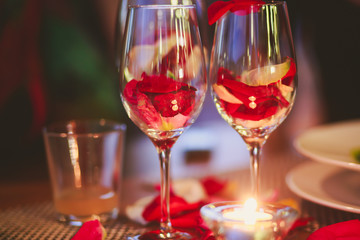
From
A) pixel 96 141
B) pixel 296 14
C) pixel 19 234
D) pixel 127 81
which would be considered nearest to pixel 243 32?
pixel 127 81

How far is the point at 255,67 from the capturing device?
535 millimetres

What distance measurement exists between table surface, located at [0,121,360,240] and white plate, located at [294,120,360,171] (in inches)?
3.3

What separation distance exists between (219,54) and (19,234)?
0.34 meters

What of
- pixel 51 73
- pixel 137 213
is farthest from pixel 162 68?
pixel 51 73

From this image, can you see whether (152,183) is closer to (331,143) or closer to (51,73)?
(331,143)

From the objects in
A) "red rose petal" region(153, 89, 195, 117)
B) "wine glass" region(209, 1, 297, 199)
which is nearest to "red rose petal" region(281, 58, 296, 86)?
"wine glass" region(209, 1, 297, 199)

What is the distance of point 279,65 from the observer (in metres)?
0.54

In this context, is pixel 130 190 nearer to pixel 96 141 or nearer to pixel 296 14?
pixel 96 141

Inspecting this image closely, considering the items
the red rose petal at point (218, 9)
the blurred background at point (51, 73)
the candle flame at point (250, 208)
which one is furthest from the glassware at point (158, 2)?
the blurred background at point (51, 73)

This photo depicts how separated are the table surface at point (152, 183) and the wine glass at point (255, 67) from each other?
0.52 ft

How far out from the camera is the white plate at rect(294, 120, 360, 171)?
2.09 feet

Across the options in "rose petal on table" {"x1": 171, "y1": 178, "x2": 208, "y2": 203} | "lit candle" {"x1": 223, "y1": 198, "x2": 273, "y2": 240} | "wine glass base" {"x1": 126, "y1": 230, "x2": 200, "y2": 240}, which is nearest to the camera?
"lit candle" {"x1": 223, "y1": 198, "x2": 273, "y2": 240}

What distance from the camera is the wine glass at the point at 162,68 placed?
0.53 m

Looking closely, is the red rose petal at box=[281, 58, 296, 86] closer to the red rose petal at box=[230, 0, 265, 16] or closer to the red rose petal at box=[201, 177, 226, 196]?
the red rose petal at box=[230, 0, 265, 16]
